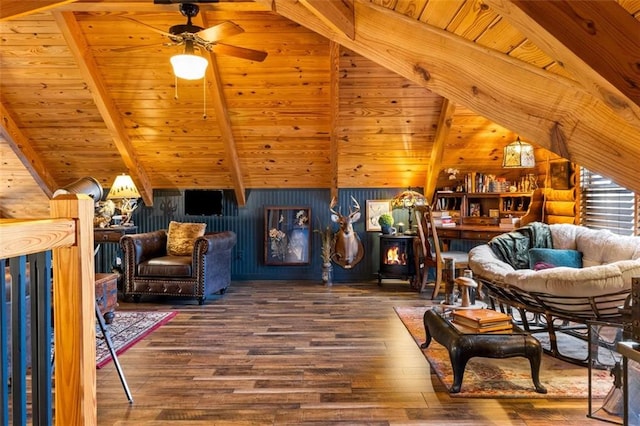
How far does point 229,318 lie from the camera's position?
14.6 ft

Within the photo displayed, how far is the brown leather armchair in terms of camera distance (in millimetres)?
5043

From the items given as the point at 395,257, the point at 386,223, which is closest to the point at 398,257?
the point at 395,257

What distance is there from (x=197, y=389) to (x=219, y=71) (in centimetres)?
356

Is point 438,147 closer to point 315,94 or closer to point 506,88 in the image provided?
point 315,94

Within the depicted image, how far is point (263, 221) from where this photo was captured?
264 inches

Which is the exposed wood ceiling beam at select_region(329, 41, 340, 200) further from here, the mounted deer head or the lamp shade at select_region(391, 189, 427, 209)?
the lamp shade at select_region(391, 189, 427, 209)

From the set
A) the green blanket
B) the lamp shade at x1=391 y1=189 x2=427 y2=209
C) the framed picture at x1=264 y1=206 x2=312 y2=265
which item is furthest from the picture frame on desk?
the framed picture at x1=264 y1=206 x2=312 y2=265

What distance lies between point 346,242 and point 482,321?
352cm

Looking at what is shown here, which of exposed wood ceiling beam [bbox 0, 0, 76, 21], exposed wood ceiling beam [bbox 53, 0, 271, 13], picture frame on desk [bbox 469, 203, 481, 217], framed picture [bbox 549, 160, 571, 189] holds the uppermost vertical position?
exposed wood ceiling beam [bbox 53, 0, 271, 13]

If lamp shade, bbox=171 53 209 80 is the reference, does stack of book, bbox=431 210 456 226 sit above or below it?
below

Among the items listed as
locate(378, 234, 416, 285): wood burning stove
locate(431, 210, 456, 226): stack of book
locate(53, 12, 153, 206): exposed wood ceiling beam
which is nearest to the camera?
locate(53, 12, 153, 206): exposed wood ceiling beam

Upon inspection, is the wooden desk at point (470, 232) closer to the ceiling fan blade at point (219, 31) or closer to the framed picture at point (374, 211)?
the framed picture at point (374, 211)

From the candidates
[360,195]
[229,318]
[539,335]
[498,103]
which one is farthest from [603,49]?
[360,195]

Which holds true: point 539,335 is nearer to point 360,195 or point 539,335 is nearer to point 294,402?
point 294,402
